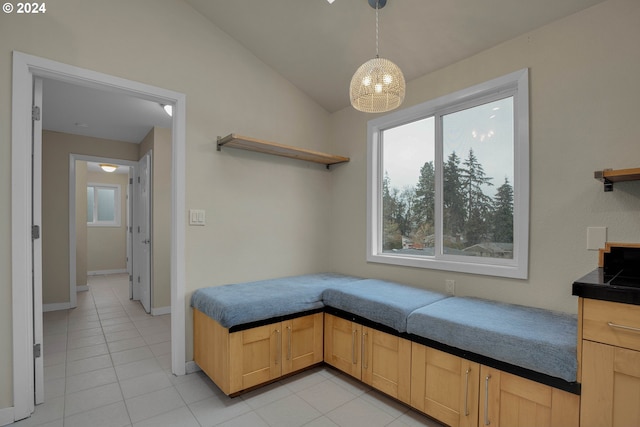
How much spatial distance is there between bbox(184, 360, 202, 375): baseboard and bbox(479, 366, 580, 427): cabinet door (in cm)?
206

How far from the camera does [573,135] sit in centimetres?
183

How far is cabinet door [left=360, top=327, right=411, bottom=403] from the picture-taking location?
6.36 ft

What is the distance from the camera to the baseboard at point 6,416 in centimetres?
181

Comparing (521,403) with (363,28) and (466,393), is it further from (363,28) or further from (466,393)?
(363,28)

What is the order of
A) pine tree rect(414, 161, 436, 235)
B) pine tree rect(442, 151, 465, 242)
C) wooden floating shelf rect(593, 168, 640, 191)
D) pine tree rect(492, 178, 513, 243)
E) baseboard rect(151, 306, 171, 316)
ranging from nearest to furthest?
wooden floating shelf rect(593, 168, 640, 191), pine tree rect(492, 178, 513, 243), pine tree rect(442, 151, 465, 242), pine tree rect(414, 161, 436, 235), baseboard rect(151, 306, 171, 316)

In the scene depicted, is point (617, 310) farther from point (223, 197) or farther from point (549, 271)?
point (223, 197)

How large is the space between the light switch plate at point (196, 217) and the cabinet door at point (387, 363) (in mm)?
1540

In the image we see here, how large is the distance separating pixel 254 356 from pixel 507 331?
5.19 feet

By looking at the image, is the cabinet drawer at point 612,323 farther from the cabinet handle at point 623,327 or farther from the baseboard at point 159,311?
the baseboard at point 159,311

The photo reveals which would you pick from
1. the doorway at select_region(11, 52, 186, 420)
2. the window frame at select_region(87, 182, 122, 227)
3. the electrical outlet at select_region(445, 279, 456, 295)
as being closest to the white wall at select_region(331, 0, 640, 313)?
the electrical outlet at select_region(445, 279, 456, 295)

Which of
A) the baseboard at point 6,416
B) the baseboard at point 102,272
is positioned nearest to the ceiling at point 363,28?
the baseboard at point 6,416

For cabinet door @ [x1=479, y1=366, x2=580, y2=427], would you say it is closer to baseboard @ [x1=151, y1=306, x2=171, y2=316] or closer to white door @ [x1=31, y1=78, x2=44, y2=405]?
white door @ [x1=31, y1=78, x2=44, y2=405]

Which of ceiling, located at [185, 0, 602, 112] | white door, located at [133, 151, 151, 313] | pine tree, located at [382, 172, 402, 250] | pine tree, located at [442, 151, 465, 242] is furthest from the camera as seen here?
white door, located at [133, 151, 151, 313]

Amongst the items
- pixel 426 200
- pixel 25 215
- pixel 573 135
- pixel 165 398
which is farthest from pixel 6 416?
pixel 573 135
